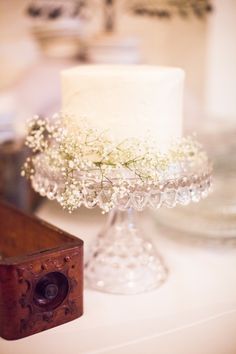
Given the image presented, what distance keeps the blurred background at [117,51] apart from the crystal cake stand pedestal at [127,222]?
30 cm

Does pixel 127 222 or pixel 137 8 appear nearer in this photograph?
pixel 127 222

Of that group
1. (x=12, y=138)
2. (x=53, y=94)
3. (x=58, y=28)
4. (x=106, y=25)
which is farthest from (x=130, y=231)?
(x=106, y=25)

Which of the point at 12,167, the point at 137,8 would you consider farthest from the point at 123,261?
the point at 137,8

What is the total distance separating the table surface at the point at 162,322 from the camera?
58 centimetres

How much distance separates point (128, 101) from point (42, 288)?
0.25 metres

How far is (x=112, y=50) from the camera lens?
1206mm

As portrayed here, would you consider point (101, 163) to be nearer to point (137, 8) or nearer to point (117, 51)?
point (117, 51)

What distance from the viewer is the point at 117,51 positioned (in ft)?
3.96

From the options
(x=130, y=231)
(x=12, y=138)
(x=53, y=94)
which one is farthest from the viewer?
(x=53, y=94)

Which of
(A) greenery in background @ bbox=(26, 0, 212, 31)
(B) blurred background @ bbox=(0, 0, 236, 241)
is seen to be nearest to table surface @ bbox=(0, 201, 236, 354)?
(B) blurred background @ bbox=(0, 0, 236, 241)

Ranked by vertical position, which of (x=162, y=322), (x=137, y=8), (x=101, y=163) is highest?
(x=137, y=8)

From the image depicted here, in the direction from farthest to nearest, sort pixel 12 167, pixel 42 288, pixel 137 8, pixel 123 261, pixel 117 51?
pixel 137 8, pixel 117 51, pixel 12 167, pixel 123 261, pixel 42 288

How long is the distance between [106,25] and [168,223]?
772mm

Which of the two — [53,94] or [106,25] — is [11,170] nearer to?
[53,94]
